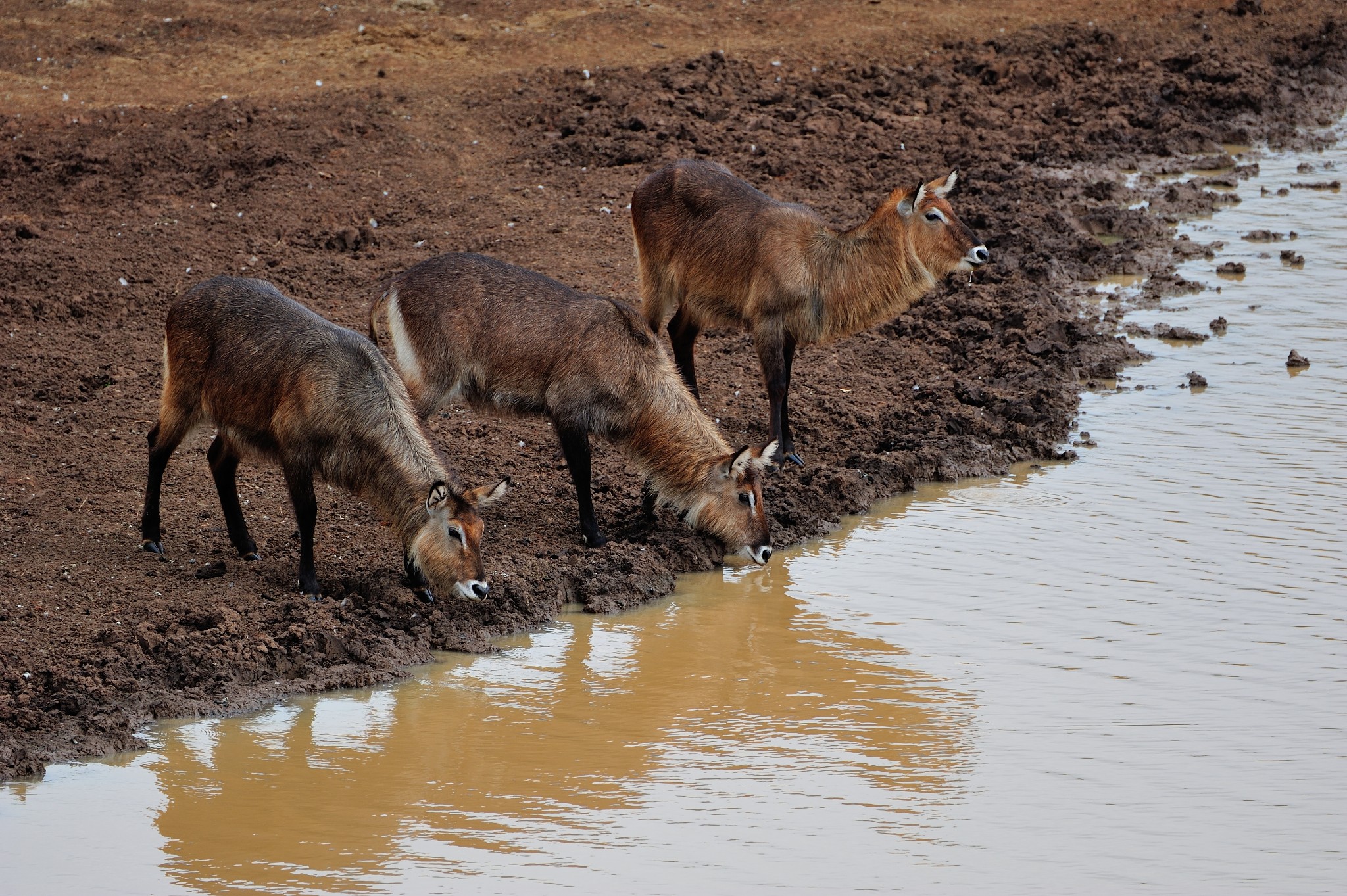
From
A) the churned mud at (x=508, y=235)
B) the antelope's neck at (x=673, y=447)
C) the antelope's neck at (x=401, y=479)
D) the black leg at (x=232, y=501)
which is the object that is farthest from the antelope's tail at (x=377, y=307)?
the antelope's neck at (x=673, y=447)

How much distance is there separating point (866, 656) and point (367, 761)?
2230 millimetres

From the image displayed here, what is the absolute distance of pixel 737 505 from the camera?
7.55m

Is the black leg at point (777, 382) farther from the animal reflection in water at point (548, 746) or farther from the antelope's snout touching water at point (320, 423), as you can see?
the antelope's snout touching water at point (320, 423)

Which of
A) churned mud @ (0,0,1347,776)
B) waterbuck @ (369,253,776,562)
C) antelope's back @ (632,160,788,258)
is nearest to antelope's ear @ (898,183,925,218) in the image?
antelope's back @ (632,160,788,258)

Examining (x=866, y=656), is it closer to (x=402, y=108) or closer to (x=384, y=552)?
(x=384, y=552)

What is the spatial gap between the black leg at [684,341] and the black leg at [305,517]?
10.1ft

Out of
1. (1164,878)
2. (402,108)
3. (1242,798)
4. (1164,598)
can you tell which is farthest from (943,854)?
(402,108)

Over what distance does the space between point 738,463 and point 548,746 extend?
7.46 feet

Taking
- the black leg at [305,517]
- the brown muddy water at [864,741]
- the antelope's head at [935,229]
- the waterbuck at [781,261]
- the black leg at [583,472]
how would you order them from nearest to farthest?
the brown muddy water at [864,741]
the black leg at [305,517]
the black leg at [583,472]
the waterbuck at [781,261]
the antelope's head at [935,229]

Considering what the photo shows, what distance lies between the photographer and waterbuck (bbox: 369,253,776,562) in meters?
7.57

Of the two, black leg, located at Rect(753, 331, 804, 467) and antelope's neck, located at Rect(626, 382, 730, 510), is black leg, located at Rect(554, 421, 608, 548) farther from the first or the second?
black leg, located at Rect(753, 331, 804, 467)

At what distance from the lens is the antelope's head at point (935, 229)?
29.5 ft

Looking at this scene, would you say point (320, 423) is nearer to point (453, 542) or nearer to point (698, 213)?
point (453, 542)

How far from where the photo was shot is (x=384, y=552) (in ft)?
23.8
